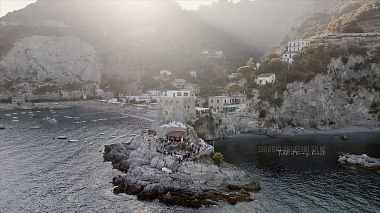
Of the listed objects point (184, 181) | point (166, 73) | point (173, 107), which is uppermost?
point (166, 73)

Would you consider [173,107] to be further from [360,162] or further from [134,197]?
[360,162]

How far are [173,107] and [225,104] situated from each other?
15.1 meters

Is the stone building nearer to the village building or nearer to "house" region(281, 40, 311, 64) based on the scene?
the village building

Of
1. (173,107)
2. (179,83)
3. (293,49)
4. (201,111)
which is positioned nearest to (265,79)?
(293,49)

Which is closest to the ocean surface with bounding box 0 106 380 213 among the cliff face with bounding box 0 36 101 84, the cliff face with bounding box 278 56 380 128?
the cliff face with bounding box 278 56 380 128

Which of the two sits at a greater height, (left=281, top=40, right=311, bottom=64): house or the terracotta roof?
(left=281, top=40, right=311, bottom=64): house

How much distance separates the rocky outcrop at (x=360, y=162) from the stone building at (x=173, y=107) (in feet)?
87.9

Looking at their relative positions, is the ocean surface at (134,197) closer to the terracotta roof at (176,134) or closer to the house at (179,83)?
the terracotta roof at (176,134)

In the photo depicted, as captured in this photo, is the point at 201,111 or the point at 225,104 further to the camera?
the point at 225,104

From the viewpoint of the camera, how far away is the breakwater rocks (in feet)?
153

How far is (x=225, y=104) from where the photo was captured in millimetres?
84688

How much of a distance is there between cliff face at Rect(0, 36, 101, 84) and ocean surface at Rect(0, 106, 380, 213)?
3002 inches

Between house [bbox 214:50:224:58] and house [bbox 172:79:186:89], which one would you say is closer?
house [bbox 172:79:186:89]

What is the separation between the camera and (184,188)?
48.5 metres
